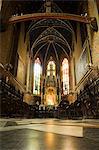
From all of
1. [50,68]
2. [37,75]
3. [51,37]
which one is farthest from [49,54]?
[37,75]

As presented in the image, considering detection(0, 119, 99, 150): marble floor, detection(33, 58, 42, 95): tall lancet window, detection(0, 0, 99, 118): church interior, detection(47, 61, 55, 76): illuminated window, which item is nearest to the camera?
detection(0, 119, 99, 150): marble floor

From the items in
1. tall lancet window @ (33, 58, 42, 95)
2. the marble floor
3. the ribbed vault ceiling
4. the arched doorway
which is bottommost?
the marble floor

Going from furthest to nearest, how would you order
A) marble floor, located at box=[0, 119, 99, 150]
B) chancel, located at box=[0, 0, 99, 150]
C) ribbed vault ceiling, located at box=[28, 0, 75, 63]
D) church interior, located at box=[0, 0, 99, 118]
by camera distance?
ribbed vault ceiling, located at box=[28, 0, 75, 63] < church interior, located at box=[0, 0, 99, 118] < chancel, located at box=[0, 0, 99, 150] < marble floor, located at box=[0, 119, 99, 150]

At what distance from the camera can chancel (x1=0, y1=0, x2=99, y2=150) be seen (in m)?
9.66

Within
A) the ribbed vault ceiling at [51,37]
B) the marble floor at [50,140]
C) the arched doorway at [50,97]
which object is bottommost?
the marble floor at [50,140]

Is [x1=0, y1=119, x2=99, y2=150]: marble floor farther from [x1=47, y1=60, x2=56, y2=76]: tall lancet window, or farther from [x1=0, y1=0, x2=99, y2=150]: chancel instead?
[x1=47, y1=60, x2=56, y2=76]: tall lancet window

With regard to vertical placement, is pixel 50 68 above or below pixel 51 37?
below

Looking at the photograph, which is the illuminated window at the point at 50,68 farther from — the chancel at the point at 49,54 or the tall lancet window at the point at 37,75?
the tall lancet window at the point at 37,75

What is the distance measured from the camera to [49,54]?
83.5 ft

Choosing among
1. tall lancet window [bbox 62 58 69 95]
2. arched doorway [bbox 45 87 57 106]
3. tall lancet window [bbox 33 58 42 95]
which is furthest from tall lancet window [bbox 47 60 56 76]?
arched doorway [bbox 45 87 57 106]

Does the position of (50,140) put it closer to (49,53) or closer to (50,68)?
(50,68)

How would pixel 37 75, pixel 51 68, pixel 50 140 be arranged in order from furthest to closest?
pixel 51 68, pixel 37 75, pixel 50 140

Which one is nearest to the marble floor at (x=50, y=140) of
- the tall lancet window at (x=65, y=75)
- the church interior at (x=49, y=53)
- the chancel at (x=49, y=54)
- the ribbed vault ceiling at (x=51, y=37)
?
the chancel at (x=49, y=54)

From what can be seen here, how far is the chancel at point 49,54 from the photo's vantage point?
31.7ft
